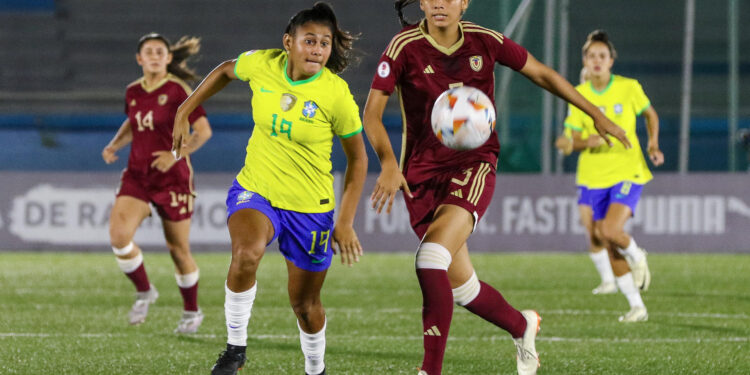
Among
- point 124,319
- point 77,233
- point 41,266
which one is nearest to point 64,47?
point 77,233

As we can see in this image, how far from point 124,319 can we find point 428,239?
13.1ft

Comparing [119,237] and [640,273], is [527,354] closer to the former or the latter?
[119,237]

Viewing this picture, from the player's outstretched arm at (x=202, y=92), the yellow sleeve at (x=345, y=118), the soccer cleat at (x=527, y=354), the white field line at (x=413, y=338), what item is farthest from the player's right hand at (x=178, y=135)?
the white field line at (x=413, y=338)

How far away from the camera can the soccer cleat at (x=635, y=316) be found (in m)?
8.21

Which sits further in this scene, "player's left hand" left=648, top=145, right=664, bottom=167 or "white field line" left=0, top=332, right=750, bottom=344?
"player's left hand" left=648, top=145, right=664, bottom=167

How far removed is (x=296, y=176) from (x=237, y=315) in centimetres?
70

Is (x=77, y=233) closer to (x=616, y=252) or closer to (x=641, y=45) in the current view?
(x=616, y=252)

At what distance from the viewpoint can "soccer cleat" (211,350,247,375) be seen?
4.98m

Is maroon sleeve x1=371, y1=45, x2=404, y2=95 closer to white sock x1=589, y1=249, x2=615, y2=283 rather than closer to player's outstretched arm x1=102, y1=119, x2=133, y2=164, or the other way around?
player's outstretched arm x1=102, y1=119, x2=133, y2=164

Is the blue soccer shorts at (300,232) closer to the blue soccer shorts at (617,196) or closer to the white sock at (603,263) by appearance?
the blue soccer shorts at (617,196)

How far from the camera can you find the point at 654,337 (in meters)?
7.32

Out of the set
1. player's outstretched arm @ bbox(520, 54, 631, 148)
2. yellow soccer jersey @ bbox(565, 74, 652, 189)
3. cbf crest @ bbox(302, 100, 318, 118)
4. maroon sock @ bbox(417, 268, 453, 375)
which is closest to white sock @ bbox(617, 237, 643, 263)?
yellow soccer jersey @ bbox(565, 74, 652, 189)

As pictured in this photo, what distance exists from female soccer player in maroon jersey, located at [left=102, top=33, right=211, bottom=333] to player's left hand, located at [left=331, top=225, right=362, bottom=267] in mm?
3174

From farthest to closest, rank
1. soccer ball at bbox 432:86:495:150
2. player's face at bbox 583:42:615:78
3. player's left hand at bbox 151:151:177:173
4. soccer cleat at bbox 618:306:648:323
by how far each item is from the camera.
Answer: player's face at bbox 583:42:615:78 → soccer cleat at bbox 618:306:648:323 → player's left hand at bbox 151:151:177:173 → soccer ball at bbox 432:86:495:150
